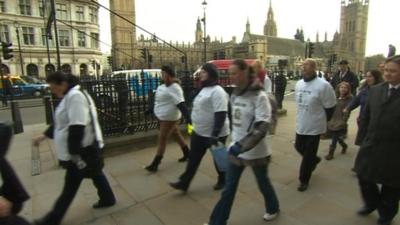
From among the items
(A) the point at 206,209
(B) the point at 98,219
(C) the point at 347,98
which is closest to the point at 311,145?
(A) the point at 206,209

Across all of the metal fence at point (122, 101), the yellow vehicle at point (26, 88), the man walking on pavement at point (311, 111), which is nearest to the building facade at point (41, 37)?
the yellow vehicle at point (26, 88)

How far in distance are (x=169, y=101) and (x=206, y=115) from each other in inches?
44.1

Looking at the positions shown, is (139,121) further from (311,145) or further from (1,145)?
(1,145)

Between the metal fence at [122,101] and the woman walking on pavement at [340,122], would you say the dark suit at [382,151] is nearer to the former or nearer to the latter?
the woman walking on pavement at [340,122]

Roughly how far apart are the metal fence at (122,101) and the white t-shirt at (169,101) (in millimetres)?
1084

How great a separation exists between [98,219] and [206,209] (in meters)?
1.28

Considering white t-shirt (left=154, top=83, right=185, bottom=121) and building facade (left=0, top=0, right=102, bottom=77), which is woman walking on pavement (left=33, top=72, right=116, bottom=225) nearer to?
white t-shirt (left=154, top=83, right=185, bottom=121)

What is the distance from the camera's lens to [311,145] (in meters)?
3.92

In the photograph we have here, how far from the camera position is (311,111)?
3869 mm

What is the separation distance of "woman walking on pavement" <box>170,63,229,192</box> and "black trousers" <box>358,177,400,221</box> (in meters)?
1.65

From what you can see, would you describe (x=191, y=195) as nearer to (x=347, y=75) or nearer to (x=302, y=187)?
(x=302, y=187)

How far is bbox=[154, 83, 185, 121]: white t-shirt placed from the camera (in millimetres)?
4562

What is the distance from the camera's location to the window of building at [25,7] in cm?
4138

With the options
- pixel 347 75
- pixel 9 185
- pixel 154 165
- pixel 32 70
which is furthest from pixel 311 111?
pixel 32 70
